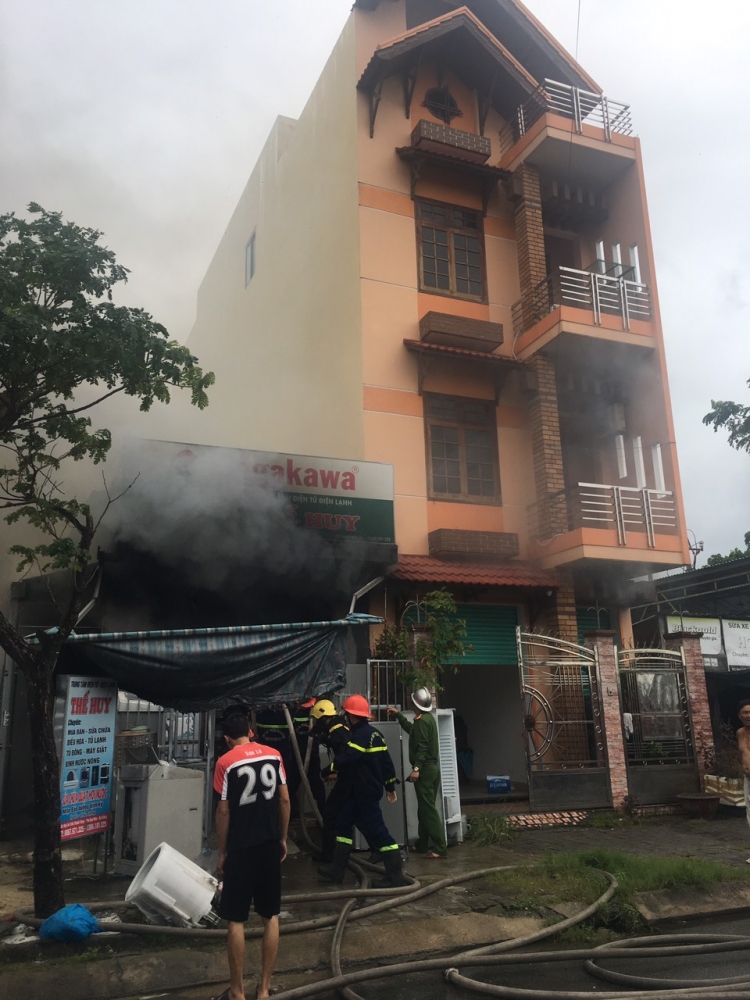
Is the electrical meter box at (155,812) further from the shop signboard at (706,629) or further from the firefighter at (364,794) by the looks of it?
the shop signboard at (706,629)

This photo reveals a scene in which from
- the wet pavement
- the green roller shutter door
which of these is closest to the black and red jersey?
the wet pavement

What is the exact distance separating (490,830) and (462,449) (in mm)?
6475

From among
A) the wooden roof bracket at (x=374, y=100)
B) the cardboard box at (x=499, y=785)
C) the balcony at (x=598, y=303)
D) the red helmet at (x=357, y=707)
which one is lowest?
the cardboard box at (x=499, y=785)

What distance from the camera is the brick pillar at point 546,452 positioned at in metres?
13.1

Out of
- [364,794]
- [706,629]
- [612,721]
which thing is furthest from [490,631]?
[364,794]

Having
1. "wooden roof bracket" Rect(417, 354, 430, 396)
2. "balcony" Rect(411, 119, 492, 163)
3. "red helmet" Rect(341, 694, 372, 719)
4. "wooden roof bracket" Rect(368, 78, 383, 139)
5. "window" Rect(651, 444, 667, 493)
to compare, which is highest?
"wooden roof bracket" Rect(368, 78, 383, 139)

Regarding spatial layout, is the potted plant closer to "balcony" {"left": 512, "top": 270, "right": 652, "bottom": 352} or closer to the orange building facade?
the orange building facade

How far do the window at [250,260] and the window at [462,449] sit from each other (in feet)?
25.6

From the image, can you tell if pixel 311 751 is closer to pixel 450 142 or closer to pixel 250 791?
pixel 250 791

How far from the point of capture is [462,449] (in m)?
→ 13.6

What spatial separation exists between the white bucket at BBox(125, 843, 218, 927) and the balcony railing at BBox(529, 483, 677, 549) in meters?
8.73

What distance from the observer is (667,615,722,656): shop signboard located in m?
15.1

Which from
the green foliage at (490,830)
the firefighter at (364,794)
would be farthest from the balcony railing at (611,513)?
the firefighter at (364,794)

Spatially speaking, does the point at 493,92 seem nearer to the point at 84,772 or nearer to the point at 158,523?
the point at 158,523
